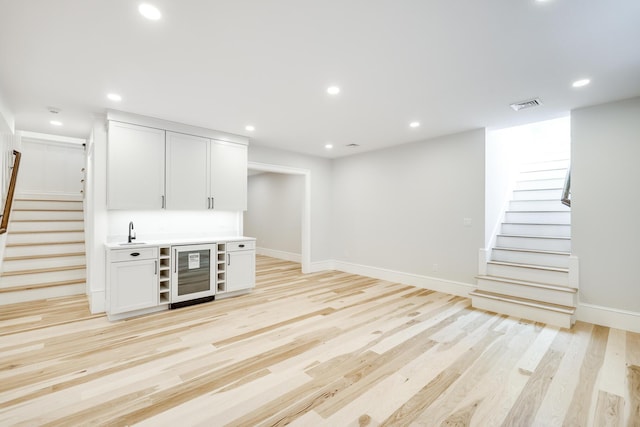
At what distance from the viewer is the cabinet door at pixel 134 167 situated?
372cm

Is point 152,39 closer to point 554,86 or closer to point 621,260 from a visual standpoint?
point 554,86

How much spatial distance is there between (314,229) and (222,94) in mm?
3749

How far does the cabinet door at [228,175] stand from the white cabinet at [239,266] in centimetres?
69

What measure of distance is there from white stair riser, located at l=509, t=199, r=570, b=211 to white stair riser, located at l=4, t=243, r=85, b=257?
753cm

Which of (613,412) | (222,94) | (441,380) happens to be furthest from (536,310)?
(222,94)

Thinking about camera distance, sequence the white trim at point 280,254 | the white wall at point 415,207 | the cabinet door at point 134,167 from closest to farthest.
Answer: the cabinet door at point 134,167 → the white wall at point 415,207 → the white trim at point 280,254

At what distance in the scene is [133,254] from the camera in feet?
11.9

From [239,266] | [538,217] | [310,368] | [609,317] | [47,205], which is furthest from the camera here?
[47,205]

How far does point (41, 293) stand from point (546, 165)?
28.3 ft

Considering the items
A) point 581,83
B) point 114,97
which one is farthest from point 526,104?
point 114,97

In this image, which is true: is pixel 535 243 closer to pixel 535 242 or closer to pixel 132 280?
pixel 535 242

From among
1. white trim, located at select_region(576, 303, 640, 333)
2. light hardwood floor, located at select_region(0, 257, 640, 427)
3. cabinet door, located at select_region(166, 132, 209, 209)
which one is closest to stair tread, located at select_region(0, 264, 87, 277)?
light hardwood floor, located at select_region(0, 257, 640, 427)

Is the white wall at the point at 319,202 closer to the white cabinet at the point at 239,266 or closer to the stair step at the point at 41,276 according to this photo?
the white cabinet at the point at 239,266

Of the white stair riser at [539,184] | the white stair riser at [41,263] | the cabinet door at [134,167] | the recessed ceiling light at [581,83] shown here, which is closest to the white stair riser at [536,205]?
the white stair riser at [539,184]
